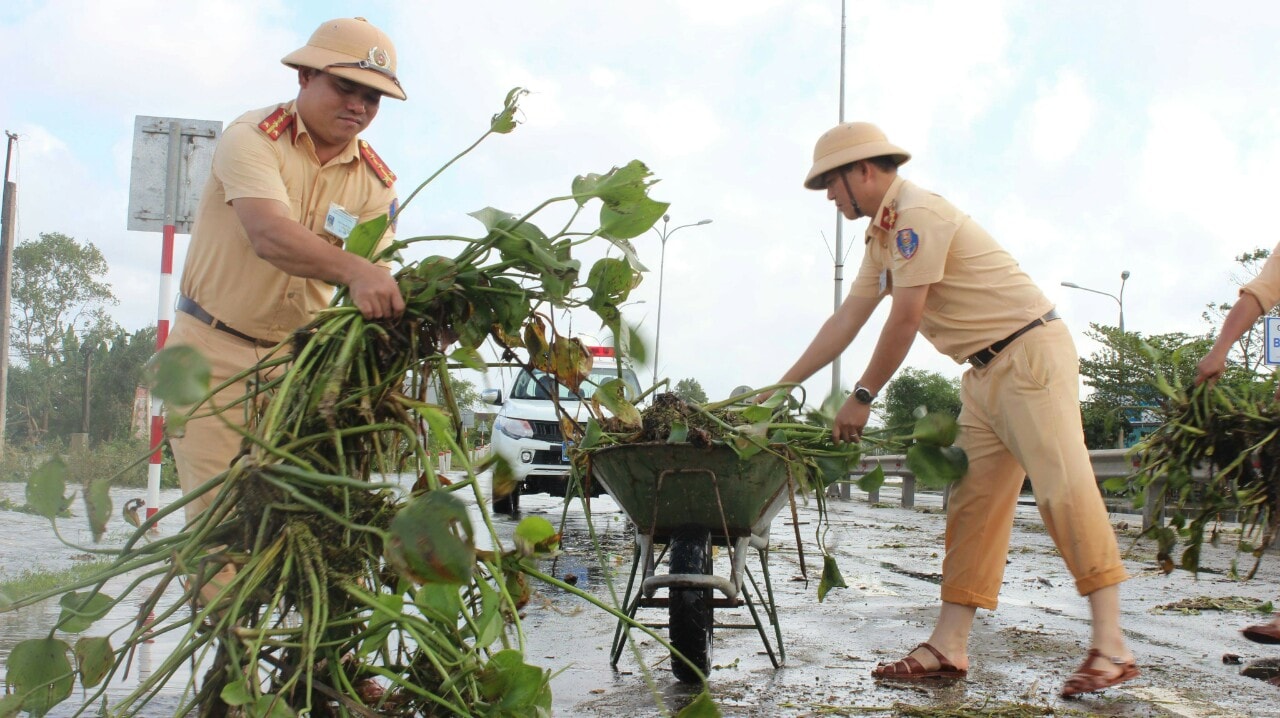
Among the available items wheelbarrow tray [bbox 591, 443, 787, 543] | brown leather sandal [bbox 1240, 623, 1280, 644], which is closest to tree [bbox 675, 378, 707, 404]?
wheelbarrow tray [bbox 591, 443, 787, 543]

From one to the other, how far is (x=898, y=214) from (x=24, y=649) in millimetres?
2941

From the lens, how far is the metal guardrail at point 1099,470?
13.2ft

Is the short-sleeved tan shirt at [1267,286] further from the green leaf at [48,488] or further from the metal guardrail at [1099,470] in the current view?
the green leaf at [48,488]

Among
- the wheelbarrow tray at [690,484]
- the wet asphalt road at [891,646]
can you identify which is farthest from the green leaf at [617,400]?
the wet asphalt road at [891,646]

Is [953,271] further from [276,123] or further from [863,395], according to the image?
[276,123]

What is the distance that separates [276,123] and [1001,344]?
2.53m

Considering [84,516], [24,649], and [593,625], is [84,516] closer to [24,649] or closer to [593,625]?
[24,649]

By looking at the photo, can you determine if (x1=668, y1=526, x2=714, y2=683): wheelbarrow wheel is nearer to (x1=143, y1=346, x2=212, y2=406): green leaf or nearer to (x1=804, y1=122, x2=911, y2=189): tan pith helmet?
(x1=804, y1=122, x2=911, y2=189): tan pith helmet

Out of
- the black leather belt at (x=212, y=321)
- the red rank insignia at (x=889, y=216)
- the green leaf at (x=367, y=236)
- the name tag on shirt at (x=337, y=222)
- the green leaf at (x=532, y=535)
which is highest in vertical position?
the red rank insignia at (x=889, y=216)

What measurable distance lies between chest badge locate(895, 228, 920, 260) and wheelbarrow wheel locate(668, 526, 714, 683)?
1.19 metres

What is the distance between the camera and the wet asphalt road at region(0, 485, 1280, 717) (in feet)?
11.4

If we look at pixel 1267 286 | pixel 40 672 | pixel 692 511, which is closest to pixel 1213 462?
pixel 1267 286

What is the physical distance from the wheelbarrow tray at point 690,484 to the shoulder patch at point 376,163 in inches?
44.4

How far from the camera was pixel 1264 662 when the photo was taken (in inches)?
162
